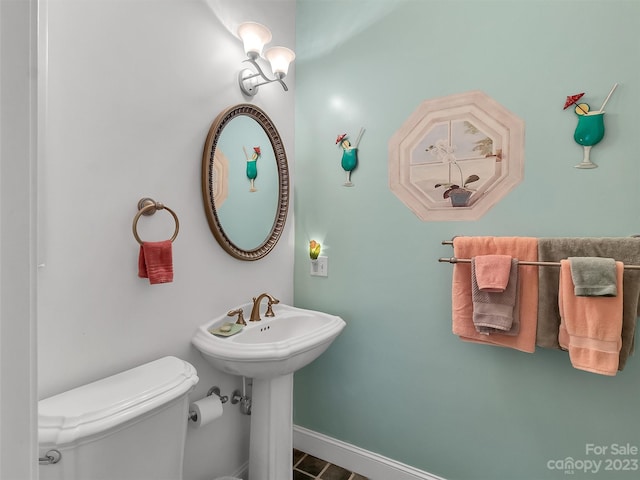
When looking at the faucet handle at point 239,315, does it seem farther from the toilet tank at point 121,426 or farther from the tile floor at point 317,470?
the tile floor at point 317,470

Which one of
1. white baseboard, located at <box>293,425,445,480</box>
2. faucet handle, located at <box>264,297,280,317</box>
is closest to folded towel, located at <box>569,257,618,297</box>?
white baseboard, located at <box>293,425,445,480</box>

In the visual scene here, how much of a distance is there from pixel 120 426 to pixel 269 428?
768 millimetres

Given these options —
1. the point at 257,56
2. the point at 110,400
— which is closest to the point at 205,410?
the point at 110,400

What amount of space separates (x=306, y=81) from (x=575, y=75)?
1.28 metres

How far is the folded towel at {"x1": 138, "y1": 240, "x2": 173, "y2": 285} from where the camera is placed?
1.16m

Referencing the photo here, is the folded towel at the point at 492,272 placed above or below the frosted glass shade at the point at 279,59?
below

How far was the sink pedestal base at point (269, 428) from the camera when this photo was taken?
1.50 metres

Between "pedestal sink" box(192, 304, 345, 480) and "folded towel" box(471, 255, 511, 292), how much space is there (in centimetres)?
67

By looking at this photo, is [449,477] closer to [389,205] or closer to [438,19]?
[389,205]

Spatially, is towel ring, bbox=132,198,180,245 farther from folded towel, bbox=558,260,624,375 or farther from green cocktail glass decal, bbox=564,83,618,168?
green cocktail glass decal, bbox=564,83,618,168

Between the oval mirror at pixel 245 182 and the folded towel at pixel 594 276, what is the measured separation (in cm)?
132

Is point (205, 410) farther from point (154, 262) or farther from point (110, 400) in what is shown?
point (154, 262)

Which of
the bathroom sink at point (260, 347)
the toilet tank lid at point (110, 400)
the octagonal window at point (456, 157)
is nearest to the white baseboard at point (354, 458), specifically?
the bathroom sink at point (260, 347)

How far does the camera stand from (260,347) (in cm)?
130
